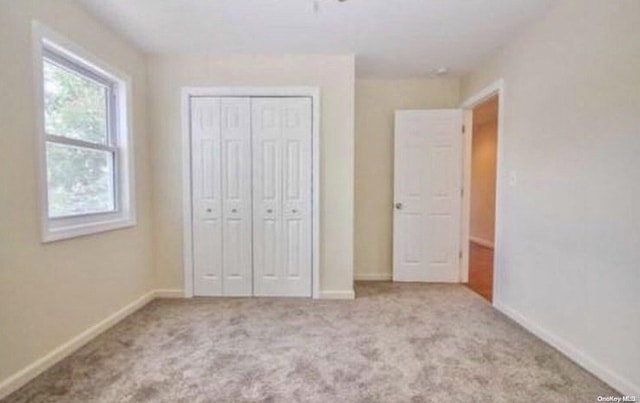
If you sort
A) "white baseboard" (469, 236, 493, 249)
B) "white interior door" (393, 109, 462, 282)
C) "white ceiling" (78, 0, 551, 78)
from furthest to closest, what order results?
"white baseboard" (469, 236, 493, 249)
"white interior door" (393, 109, 462, 282)
"white ceiling" (78, 0, 551, 78)

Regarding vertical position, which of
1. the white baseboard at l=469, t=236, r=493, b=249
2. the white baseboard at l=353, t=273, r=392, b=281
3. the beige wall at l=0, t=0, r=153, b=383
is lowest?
the white baseboard at l=353, t=273, r=392, b=281

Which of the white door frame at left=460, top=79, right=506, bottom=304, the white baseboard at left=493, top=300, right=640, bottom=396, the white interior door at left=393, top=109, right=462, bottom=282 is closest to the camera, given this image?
the white baseboard at left=493, top=300, right=640, bottom=396

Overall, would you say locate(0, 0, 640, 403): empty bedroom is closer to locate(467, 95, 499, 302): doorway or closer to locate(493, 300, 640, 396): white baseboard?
locate(493, 300, 640, 396): white baseboard

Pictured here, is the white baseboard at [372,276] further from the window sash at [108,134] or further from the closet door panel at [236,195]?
the window sash at [108,134]

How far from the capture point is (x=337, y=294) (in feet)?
12.2

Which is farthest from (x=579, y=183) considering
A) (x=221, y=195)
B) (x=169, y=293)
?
(x=169, y=293)

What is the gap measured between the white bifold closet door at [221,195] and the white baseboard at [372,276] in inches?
55.7

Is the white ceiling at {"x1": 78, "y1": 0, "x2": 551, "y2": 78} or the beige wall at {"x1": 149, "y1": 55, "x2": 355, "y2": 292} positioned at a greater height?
the white ceiling at {"x1": 78, "y1": 0, "x2": 551, "y2": 78}

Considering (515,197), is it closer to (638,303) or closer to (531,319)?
(531,319)

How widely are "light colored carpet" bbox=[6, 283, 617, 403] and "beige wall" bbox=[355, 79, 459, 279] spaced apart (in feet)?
3.74

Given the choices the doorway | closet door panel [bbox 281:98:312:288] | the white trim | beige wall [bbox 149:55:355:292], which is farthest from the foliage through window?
the doorway

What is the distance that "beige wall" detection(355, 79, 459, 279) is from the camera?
4453 millimetres

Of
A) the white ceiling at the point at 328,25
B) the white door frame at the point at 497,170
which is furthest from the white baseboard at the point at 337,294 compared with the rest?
the white ceiling at the point at 328,25

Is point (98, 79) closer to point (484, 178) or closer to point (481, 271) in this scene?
point (481, 271)
